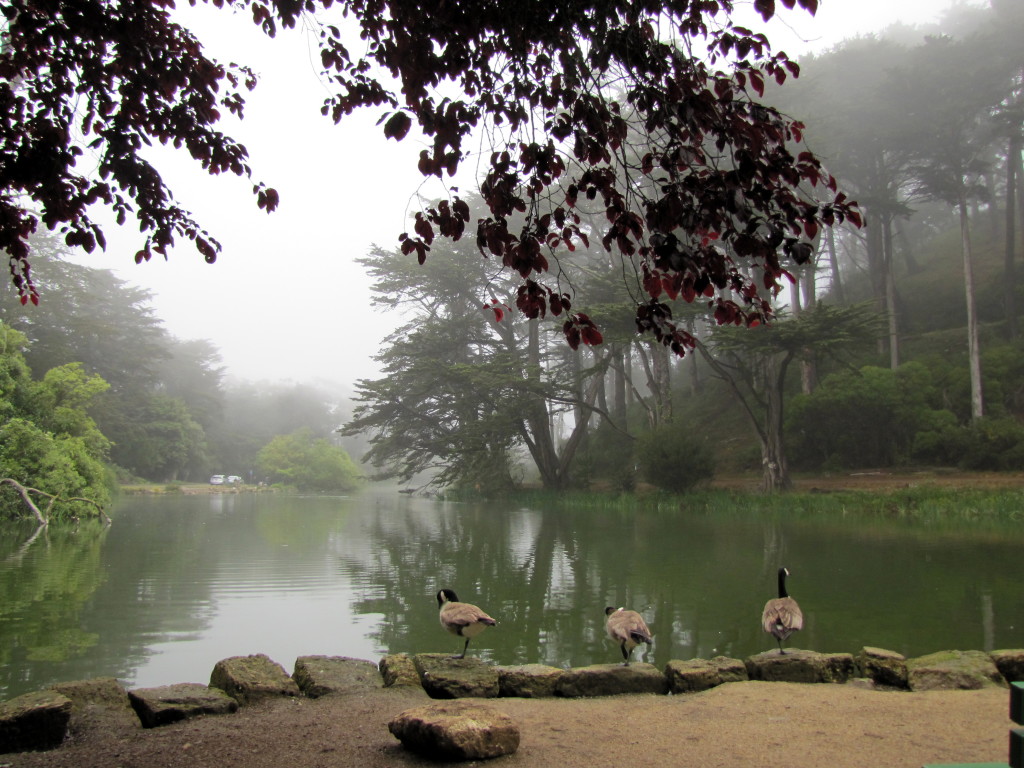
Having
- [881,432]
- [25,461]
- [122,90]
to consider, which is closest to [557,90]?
[122,90]

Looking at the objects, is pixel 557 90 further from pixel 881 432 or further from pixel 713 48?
pixel 881 432

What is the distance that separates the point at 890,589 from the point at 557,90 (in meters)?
7.44

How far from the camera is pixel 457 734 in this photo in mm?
3207

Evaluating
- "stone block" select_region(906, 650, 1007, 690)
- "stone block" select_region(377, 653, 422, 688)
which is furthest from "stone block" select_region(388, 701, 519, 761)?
"stone block" select_region(906, 650, 1007, 690)

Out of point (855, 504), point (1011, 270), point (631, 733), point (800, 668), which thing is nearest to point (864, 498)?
point (855, 504)

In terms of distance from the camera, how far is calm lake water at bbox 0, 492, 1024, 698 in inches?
238

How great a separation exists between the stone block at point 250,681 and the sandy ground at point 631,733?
12 cm

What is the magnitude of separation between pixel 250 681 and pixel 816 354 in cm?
1864

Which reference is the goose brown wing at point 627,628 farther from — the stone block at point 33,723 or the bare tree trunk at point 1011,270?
the bare tree trunk at point 1011,270

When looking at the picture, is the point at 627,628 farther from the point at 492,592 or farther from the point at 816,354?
the point at 816,354

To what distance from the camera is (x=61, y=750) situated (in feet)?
→ 11.1

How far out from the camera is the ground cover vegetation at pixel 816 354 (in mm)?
21078

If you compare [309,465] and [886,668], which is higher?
[309,465]

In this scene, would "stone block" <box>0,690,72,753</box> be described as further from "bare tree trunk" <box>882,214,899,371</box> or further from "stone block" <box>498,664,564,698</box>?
"bare tree trunk" <box>882,214,899,371</box>
